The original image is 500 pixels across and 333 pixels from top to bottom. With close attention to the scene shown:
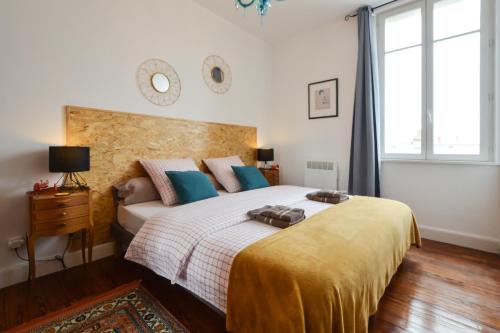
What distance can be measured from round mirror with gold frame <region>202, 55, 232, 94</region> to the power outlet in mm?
2561

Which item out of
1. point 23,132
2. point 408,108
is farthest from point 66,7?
point 408,108

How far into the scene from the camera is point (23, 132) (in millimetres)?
1940

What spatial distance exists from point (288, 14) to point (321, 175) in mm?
2394

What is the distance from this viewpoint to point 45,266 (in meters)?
2.05

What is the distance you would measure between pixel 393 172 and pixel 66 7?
3.97m

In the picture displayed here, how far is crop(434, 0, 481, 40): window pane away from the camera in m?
2.58

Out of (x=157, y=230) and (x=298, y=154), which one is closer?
(x=157, y=230)

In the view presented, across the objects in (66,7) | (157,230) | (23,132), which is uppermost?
(66,7)

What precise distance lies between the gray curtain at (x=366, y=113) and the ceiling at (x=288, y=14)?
0.99 feet

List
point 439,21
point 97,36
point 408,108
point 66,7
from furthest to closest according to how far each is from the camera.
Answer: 1. point 408,108
2. point 439,21
3. point 97,36
4. point 66,7

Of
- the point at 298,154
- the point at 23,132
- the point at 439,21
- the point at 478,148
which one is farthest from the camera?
the point at 298,154

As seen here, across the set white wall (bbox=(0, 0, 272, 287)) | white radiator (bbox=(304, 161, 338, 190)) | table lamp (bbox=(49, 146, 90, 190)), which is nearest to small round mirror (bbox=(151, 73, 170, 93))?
white wall (bbox=(0, 0, 272, 287))

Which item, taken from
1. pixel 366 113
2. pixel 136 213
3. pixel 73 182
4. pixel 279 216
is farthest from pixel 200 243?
pixel 366 113

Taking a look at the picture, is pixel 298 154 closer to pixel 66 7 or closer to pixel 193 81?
pixel 193 81
